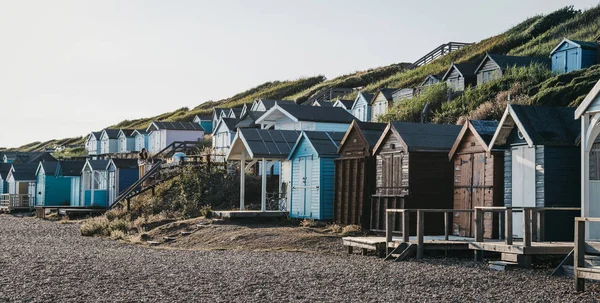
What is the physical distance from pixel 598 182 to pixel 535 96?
24.3 m

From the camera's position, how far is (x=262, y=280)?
16500 mm

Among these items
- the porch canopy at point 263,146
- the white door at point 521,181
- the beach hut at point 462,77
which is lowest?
the white door at point 521,181

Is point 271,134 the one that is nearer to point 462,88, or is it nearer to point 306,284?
point 306,284

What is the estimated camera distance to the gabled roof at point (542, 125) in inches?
779

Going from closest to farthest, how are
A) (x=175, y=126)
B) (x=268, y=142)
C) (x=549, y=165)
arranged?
(x=549, y=165) → (x=268, y=142) → (x=175, y=126)

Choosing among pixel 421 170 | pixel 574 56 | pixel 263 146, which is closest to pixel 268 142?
pixel 263 146

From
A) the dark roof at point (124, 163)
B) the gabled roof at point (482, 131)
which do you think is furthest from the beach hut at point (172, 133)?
the gabled roof at point (482, 131)

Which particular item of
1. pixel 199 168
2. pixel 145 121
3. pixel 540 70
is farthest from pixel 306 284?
pixel 145 121

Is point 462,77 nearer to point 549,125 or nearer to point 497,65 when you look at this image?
point 497,65

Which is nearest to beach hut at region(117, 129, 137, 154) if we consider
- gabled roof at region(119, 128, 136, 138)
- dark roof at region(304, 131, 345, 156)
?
gabled roof at region(119, 128, 136, 138)

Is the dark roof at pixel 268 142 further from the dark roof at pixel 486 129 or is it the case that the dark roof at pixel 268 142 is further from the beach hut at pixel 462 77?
the beach hut at pixel 462 77

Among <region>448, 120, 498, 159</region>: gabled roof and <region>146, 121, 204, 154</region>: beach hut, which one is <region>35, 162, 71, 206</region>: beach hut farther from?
<region>448, 120, 498, 159</region>: gabled roof

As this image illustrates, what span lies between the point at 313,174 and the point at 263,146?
3152 mm

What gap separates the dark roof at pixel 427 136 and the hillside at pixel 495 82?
8.45ft
